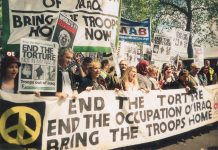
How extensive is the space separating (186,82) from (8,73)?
4.67 metres

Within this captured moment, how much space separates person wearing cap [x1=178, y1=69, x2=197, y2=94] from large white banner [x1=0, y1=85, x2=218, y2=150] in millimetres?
137

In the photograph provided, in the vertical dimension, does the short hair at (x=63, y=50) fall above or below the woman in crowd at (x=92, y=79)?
above

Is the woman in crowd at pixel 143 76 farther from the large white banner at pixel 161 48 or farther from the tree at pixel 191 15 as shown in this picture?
the tree at pixel 191 15

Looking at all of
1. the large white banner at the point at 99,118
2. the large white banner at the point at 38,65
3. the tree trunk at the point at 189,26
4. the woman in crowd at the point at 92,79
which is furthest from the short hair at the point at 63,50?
the tree trunk at the point at 189,26

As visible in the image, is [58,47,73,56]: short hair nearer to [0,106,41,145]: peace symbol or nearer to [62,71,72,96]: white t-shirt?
[62,71,72,96]: white t-shirt

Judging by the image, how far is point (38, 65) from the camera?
19.9 feet

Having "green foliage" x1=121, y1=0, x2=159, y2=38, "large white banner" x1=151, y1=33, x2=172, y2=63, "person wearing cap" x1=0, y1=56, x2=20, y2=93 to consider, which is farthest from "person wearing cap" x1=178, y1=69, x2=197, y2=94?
"green foliage" x1=121, y1=0, x2=159, y2=38

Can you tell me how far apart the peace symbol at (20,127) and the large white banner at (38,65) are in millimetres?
361

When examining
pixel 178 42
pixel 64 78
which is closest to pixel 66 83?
pixel 64 78

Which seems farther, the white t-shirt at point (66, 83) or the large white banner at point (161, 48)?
the large white banner at point (161, 48)

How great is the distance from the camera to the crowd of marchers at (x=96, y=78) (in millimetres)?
5988

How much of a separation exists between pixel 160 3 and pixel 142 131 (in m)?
25.5

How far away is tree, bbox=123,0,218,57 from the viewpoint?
30.7 metres

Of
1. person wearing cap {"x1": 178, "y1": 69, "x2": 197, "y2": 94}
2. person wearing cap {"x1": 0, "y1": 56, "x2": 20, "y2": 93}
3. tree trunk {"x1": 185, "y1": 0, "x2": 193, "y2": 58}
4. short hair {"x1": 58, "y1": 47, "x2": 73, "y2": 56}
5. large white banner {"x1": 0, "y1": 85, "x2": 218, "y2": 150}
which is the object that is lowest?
large white banner {"x1": 0, "y1": 85, "x2": 218, "y2": 150}
